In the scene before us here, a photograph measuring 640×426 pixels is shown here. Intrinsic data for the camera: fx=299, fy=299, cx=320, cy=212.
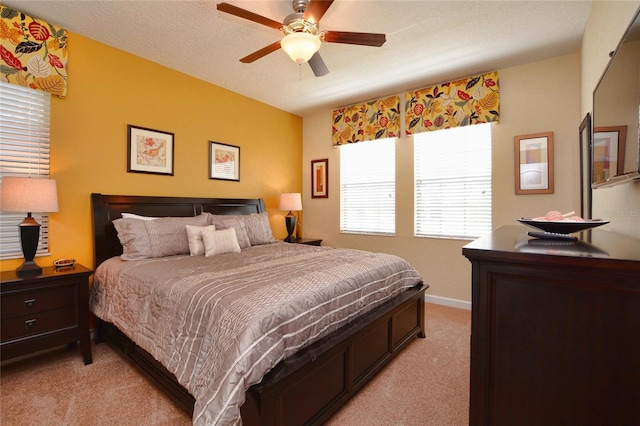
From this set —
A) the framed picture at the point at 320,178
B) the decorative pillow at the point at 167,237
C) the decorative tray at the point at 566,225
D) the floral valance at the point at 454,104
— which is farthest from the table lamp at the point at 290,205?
the decorative tray at the point at 566,225

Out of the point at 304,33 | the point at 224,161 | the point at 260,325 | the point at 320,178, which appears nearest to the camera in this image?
the point at 260,325

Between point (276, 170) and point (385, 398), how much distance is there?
3534 millimetres

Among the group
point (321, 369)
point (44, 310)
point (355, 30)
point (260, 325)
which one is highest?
point (355, 30)

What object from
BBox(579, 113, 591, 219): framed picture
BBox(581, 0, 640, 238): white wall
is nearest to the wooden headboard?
BBox(581, 0, 640, 238): white wall

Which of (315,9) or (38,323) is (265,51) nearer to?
(315,9)

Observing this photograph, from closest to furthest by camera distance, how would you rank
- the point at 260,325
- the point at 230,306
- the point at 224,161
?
the point at 260,325 < the point at 230,306 < the point at 224,161

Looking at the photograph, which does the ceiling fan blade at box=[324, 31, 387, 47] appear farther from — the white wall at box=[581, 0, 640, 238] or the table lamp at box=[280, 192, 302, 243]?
the table lamp at box=[280, 192, 302, 243]

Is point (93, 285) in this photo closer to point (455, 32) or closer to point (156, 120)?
point (156, 120)

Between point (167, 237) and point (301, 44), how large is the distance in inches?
80.3

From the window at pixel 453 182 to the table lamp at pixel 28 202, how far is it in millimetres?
3802

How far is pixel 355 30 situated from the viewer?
265 centimetres

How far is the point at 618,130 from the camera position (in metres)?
1.29

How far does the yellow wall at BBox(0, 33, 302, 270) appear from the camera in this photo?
270 cm

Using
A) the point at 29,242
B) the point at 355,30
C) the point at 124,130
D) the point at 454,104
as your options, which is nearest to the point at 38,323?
the point at 29,242
